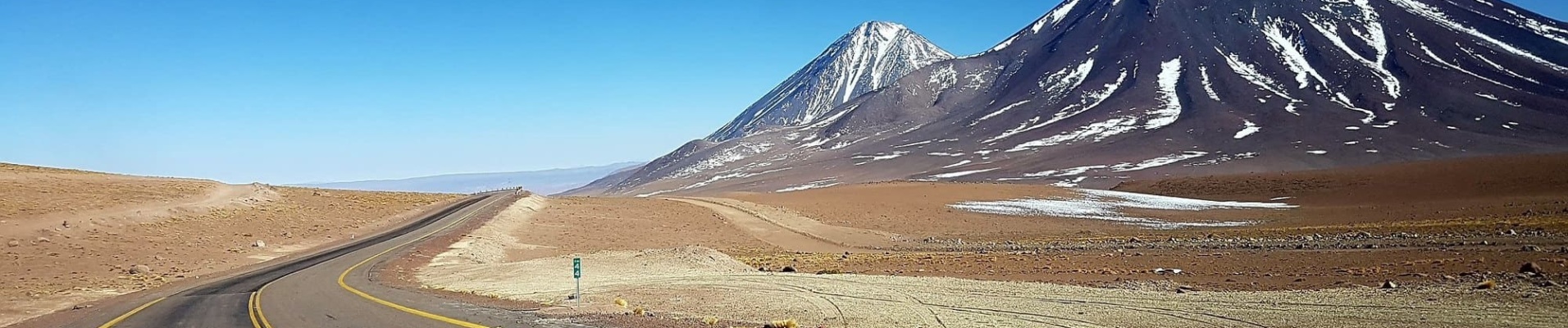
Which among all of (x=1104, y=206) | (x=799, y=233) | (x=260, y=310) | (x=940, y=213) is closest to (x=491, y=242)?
(x=799, y=233)

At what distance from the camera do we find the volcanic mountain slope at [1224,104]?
362 feet

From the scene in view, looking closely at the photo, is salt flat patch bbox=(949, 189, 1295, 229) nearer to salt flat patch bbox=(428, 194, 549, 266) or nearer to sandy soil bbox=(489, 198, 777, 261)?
sandy soil bbox=(489, 198, 777, 261)

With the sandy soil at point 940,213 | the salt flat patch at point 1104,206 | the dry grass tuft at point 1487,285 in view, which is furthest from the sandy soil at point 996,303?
the salt flat patch at point 1104,206

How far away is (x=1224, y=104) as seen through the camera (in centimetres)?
14100

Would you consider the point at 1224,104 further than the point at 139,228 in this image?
Yes

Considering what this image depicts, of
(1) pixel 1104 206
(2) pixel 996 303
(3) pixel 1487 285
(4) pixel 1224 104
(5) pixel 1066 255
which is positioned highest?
(4) pixel 1224 104

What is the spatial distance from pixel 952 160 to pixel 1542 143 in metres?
67.7

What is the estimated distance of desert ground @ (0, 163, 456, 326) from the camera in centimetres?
2405

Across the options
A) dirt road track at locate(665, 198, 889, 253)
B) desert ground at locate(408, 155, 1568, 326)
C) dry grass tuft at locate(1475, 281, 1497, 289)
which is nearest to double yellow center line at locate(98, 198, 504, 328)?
desert ground at locate(408, 155, 1568, 326)

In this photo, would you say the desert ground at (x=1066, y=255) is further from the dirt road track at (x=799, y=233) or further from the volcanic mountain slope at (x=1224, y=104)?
the volcanic mountain slope at (x=1224, y=104)

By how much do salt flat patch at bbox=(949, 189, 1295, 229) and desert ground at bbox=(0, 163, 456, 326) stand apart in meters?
31.8

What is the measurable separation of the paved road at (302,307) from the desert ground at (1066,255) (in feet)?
4.15

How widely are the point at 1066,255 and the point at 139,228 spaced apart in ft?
109

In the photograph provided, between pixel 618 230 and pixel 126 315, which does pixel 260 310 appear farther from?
pixel 618 230
